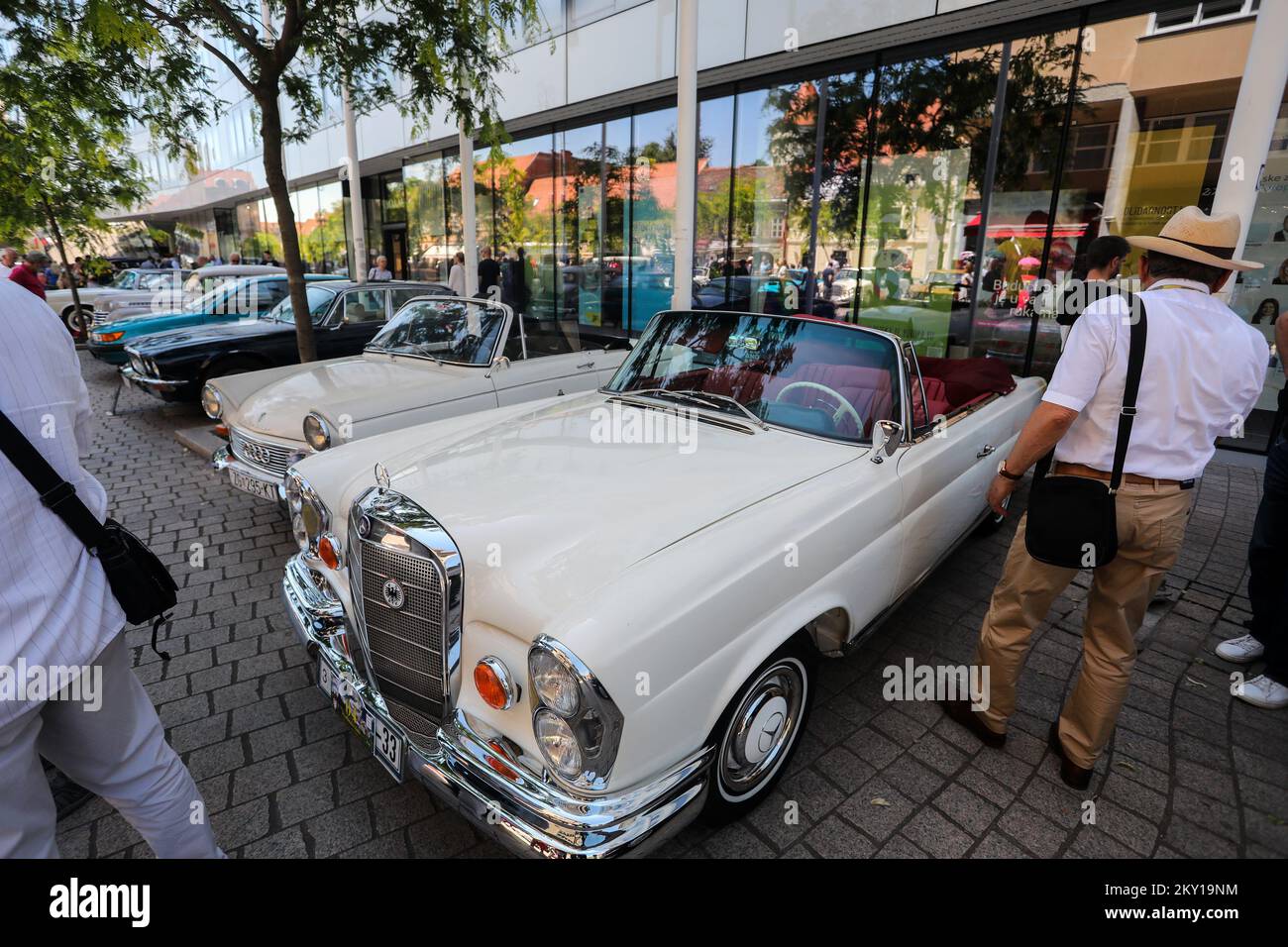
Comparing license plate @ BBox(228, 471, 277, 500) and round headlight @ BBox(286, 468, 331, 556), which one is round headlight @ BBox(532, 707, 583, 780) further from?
license plate @ BBox(228, 471, 277, 500)

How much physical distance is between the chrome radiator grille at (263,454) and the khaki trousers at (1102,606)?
4492 mm

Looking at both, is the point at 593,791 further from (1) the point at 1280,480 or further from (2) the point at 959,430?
(1) the point at 1280,480

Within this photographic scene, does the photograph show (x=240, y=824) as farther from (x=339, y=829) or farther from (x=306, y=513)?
(x=306, y=513)

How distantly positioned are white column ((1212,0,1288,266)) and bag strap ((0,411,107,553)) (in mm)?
6177

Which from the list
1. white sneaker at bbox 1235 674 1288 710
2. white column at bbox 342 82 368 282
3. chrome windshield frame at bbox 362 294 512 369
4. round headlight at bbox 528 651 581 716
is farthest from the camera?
white column at bbox 342 82 368 282

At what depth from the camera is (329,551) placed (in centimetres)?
288

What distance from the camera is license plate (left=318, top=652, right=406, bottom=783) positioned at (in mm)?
2262

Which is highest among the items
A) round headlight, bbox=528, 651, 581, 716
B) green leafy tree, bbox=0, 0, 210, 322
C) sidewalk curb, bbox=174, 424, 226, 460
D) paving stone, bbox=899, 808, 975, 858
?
green leafy tree, bbox=0, 0, 210, 322

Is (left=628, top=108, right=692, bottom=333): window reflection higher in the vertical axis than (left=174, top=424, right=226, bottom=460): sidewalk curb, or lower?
higher

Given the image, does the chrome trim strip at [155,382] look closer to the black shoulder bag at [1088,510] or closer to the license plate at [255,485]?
the license plate at [255,485]

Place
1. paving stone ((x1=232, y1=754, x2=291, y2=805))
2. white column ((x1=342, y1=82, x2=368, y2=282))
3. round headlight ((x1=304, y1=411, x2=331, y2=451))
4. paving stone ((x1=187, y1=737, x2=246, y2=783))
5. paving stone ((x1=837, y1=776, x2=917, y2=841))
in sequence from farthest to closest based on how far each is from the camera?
white column ((x1=342, y1=82, x2=368, y2=282)) < round headlight ((x1=304, y1=411, x2=331, y2=451)) < paving stone ((x1=187, y1=737, x2=246, y2=783)) < paving stone ((x1=232, y1=754, x2=291, y2=805)) < paving stone ((x1=837, y1=776, x2=917, y2=841))

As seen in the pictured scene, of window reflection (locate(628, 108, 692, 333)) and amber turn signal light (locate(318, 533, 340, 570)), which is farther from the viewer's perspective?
window reflection (locate(628, 108, 692, 333))

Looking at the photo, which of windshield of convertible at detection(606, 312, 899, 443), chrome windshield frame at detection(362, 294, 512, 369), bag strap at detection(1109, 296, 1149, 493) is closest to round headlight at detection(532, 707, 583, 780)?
windshield of convertible at detection(606, 312, 899, 443)
